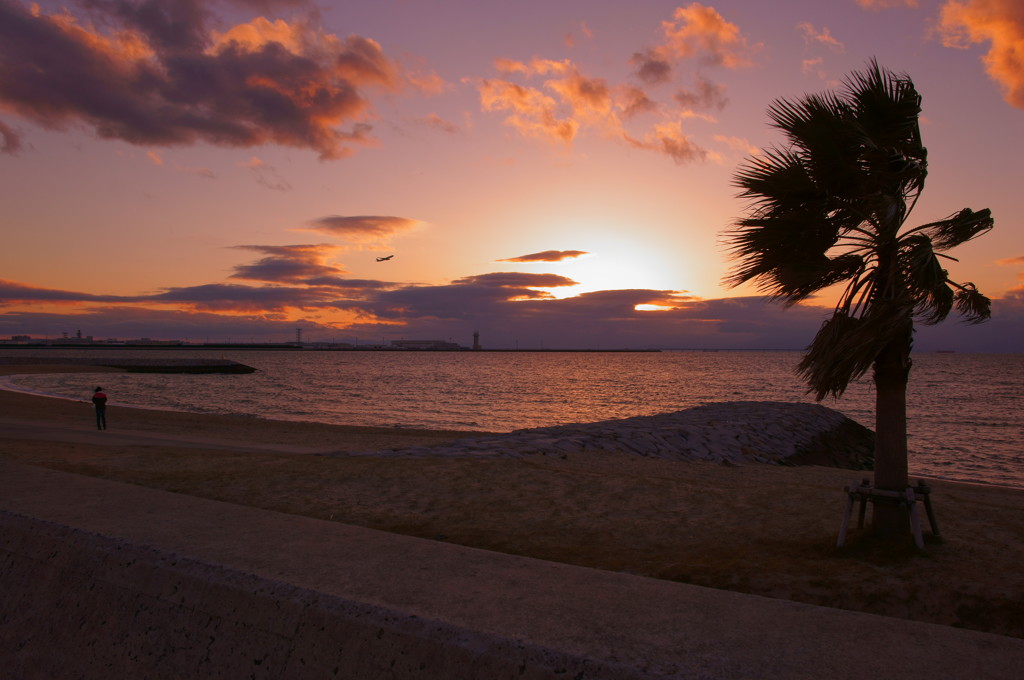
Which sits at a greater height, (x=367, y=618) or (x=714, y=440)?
(x=367, y=618)

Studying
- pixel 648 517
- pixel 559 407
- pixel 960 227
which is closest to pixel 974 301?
pixel 960 227

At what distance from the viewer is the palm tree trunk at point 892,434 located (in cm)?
652

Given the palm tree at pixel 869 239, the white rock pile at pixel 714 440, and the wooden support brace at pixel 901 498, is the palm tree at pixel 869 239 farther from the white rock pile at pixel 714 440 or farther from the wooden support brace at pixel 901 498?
the white rock pile at pixel 714 440

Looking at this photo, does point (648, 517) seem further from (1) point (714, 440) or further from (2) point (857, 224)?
(1) point (714, 440)

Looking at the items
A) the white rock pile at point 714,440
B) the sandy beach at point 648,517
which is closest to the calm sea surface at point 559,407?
the white rock pile at point 714,440

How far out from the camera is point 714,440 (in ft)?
66.4

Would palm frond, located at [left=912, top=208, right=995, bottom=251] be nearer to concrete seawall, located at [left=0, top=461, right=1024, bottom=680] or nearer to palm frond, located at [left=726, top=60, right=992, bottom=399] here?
palm frond, located at [left=726, top=60, right=992, bottom=399]

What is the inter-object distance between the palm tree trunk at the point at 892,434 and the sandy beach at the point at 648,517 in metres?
0.31

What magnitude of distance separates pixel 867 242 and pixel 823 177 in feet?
2.82

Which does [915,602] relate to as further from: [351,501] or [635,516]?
[351,501]

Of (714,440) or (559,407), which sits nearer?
(714,440)

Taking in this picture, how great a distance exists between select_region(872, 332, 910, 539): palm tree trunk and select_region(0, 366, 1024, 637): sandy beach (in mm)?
307

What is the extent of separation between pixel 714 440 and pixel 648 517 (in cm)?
1254

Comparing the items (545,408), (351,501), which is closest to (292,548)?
(351,501)
